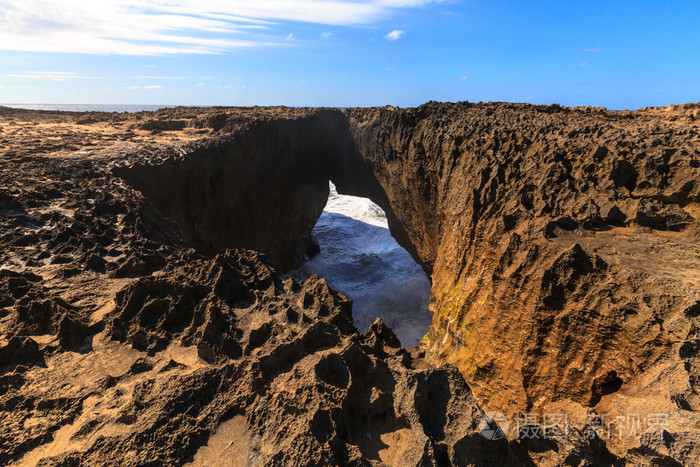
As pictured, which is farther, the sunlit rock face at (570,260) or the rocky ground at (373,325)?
the sunlit rock face at (570,260)

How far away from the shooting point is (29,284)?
521 centimetres

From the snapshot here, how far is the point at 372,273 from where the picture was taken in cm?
2483

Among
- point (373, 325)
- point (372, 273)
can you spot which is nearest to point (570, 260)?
point (373, 325)

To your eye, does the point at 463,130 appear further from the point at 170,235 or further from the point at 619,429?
the point at 619,429

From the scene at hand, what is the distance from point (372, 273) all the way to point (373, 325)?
1986cm

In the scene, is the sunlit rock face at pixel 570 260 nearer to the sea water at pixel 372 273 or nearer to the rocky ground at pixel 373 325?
the rocky ground at pixel 373 325

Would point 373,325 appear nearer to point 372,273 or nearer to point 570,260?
point 570,260

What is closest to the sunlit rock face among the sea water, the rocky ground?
the rocky ground

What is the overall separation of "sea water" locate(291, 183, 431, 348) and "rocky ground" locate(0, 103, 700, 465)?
7.60 m

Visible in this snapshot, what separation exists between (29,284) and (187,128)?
1455cm

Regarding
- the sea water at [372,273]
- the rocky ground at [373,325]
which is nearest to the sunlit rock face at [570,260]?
the rocky ground at [373,325]

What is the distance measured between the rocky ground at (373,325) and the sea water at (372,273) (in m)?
7.60

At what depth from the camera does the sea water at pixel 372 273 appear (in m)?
20.1

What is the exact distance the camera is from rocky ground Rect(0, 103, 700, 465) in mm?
3244
